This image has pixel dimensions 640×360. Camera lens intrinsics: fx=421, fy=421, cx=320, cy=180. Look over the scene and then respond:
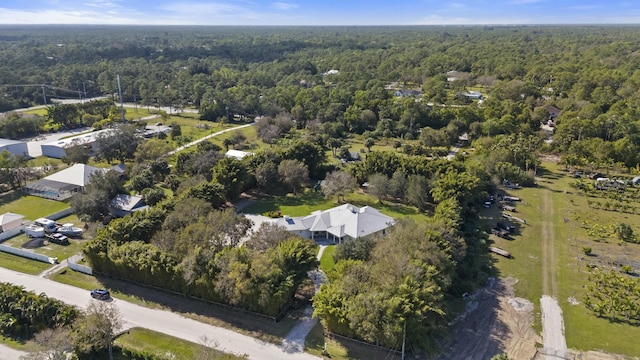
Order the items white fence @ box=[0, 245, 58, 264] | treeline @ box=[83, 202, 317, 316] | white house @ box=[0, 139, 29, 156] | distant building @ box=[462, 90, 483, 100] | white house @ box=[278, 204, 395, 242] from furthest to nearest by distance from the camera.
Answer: distant building @ box=[462, 90, 483, 100], white house @ box=[0, 139, 29, 156], white house @ box=[278, 204, 395, 242], white fence @ box=[0, 245, 58, 264], treeline @ box=[83, 202, 317, 316]

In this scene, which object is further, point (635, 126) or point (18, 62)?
point (18, 62)

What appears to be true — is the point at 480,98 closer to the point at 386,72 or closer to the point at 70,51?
the point at 386,72

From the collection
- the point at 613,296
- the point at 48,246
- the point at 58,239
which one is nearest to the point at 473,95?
the point at 613,296

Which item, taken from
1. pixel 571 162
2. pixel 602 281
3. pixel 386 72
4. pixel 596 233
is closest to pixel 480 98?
pixel 386 72

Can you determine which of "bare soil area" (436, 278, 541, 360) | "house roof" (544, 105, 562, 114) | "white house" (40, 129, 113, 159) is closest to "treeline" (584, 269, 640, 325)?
"bare soil area" (436, 278, 541, 360)

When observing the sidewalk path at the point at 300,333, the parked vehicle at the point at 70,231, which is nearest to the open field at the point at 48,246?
the parked vehicle at the point at 70,231

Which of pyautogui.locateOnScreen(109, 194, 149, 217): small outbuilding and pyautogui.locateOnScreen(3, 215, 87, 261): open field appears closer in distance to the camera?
pyautogui.locateOnScreen(3, 215, 87, 261): open field

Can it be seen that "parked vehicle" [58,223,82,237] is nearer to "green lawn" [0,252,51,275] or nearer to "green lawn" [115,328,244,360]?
"green lawn" [0,252,51,275]
